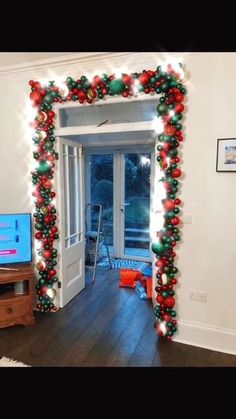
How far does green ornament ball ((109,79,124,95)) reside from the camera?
2402 mm

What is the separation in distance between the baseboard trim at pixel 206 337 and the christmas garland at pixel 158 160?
98 millimetres

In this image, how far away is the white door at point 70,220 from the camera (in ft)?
9.72

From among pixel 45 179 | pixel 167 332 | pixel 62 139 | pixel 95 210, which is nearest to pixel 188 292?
pixel 167 332

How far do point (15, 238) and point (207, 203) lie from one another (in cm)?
192

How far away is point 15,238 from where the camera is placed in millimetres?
2703

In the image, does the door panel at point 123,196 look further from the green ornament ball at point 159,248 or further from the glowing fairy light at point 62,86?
the green ornament ball at point 159,248

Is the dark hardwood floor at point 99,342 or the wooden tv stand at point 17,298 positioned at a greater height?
the wooden tv stand at point 17,298

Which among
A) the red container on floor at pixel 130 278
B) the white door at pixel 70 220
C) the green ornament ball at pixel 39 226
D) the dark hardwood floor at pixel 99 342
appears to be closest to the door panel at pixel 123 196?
the red container on floor at pixel 130 278

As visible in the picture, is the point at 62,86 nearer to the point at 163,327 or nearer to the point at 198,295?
the point at 198,295

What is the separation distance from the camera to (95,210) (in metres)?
5.19
